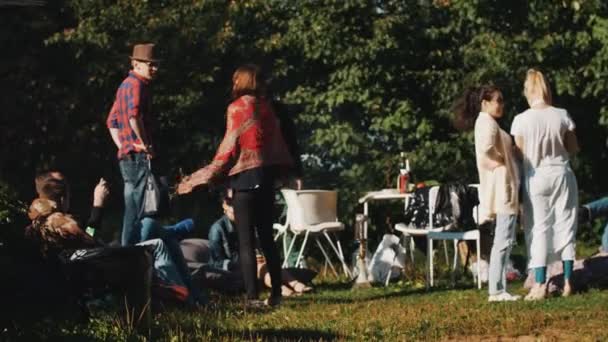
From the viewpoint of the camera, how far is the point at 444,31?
16828 mm

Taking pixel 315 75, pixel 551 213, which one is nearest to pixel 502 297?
pixel 551 213

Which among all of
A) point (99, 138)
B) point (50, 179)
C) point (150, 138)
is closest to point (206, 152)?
point (99, 138)

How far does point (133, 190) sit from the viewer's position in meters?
10.4

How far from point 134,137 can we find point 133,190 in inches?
14.7

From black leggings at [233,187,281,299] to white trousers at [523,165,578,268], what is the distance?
6.28 ft

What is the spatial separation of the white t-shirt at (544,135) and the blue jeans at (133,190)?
2695 mm

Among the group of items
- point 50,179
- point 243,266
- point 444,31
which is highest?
point 444,31

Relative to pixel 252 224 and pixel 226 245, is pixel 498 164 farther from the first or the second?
pixel 226 245

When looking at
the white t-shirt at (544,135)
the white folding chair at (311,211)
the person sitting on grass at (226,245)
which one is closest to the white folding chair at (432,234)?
the white folding chair at (311,211)

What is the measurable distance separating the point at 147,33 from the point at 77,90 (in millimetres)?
1305

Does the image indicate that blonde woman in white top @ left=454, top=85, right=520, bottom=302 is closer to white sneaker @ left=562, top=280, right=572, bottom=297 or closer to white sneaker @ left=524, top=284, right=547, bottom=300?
white sneaker @ left=524, top=284, right=547, bottom=300

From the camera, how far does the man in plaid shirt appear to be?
33.8ft

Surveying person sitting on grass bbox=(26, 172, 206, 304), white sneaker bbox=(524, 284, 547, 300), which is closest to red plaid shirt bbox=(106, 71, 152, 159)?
person sitting on grass bbox=(26, 172, 206, 304)

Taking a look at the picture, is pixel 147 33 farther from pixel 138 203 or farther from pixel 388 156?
pixel 138 203
